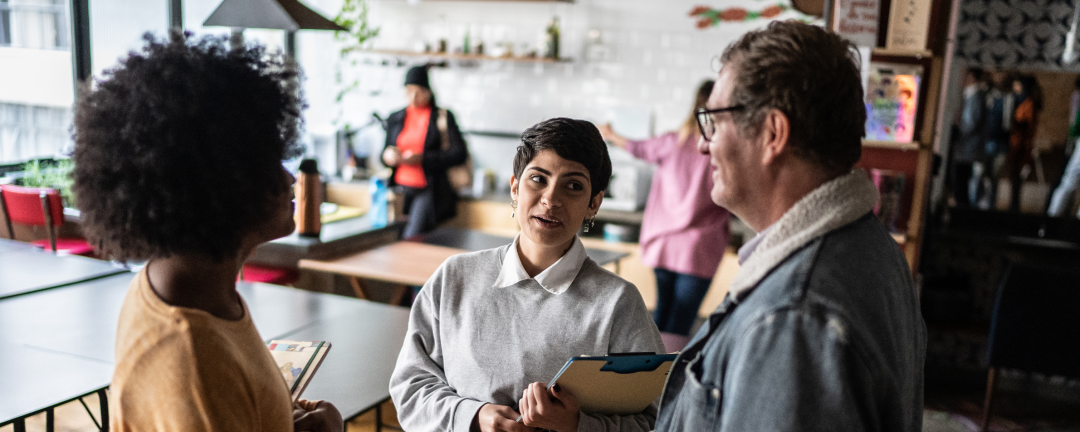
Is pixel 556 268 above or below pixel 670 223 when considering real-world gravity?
above

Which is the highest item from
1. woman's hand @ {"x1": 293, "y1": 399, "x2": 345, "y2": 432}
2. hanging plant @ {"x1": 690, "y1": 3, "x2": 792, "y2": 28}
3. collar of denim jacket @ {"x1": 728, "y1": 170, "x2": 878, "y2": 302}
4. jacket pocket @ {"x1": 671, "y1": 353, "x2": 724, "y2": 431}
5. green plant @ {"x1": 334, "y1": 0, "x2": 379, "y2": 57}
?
hanging plant @ {"x1": 690, "y1": 3, "x2": 792, "y2": 28}

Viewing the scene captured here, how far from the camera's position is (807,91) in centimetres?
84

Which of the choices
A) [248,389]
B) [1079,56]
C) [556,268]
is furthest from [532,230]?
[1079,56]

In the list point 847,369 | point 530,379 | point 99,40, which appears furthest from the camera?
point 99,40

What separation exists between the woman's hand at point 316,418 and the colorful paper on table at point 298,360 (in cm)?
3

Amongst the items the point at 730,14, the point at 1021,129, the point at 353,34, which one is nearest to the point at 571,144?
the point at 1021,129

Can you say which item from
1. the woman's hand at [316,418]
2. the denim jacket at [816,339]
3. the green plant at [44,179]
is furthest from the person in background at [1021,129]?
the green plant at [44,179]

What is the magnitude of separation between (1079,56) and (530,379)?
3.99 metres

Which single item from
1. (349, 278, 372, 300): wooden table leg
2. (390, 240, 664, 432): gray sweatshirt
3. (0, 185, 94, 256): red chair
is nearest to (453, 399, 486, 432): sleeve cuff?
(390, 240, 664, 432): gray sweatshirt

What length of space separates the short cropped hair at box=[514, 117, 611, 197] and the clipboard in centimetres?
35

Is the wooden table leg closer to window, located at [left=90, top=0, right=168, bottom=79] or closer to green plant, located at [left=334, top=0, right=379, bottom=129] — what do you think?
window, located at [left=90, top=0, right=168, bottom=79]

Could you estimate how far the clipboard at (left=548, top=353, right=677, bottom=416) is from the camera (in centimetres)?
112

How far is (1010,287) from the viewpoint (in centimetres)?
322

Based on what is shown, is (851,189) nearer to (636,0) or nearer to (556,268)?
(556,268)
